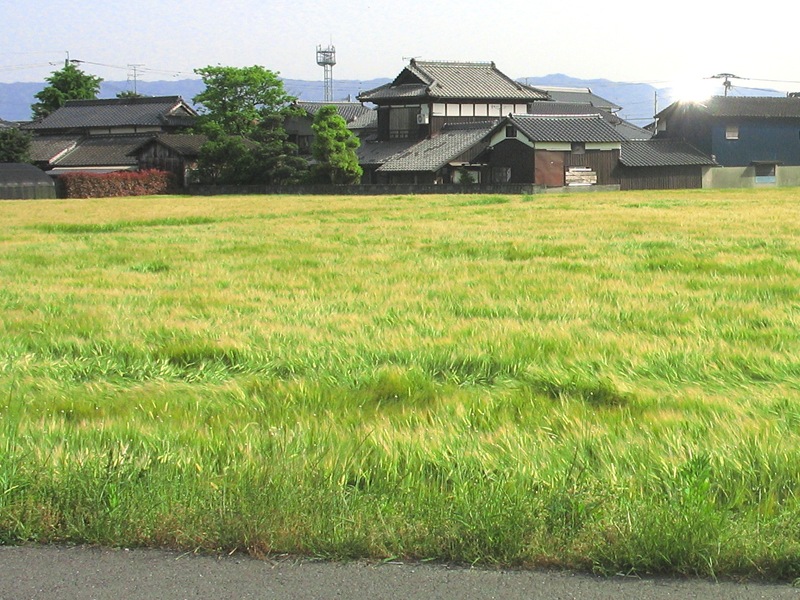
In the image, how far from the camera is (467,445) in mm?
3951

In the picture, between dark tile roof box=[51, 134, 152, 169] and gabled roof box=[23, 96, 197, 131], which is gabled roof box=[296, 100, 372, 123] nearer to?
gabled roof box=[23, 96, 197, 131]

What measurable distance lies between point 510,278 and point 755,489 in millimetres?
6429

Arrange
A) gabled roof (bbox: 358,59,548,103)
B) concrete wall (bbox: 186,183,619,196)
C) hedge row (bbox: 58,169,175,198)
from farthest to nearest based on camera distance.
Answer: gabled roof (bbox: 358,59,548,103)
hedge row (bbox: 58,169,175,198)
concrete wall (bbox: 186,183,619,196)

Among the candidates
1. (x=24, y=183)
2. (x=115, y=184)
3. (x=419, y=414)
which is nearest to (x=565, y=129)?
(x=115, y=184)

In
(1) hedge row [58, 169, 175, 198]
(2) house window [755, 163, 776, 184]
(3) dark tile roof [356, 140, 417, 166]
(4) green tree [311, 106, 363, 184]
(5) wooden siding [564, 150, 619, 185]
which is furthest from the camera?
(3) dark tile roof [356, 140, 417, 166]

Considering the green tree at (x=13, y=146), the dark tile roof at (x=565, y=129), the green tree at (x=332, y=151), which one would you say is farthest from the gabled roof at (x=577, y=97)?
the green tree at (x=13, y=146)

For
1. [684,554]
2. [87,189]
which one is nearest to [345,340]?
[684,554]

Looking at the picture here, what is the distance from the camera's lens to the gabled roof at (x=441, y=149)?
4894cm

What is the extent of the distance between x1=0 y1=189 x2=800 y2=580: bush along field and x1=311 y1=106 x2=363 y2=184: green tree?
3816 cm

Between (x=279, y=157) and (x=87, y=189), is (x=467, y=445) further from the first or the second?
(x=87, y=189)

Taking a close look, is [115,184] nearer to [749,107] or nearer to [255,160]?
[255,160]

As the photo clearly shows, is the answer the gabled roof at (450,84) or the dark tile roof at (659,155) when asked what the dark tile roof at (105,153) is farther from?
the dark tile roof at (659,155)

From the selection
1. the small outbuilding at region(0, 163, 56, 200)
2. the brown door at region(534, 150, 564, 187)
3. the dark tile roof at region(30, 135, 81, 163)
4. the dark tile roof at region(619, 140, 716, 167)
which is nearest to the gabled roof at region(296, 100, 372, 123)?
the dark tile roof at region(30, 135, 81, 163)

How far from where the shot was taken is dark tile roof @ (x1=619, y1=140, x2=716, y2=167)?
47.1m
